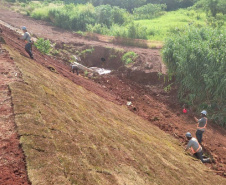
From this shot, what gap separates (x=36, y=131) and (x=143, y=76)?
452 inches

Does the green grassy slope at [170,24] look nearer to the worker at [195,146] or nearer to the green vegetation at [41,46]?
the green vegetation at [41,46]

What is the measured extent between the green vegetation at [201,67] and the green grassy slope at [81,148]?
4649 mm

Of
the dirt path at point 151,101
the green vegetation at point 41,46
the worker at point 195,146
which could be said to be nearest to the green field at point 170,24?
the dirt path at point 151,101

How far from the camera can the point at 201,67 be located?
11438mm

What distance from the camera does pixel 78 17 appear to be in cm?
2270

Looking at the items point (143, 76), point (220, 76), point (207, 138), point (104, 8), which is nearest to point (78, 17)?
point (104, 8)

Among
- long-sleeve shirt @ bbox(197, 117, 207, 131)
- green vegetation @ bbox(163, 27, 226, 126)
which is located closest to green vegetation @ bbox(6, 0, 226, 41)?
green vegetation @ bbox(163, 27, 226, 126)

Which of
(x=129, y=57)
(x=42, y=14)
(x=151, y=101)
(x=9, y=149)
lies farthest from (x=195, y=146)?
(x=42, y=14)

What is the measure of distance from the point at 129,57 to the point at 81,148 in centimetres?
1284

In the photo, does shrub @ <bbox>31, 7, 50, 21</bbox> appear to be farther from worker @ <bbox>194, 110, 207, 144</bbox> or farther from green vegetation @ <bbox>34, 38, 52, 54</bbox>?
worker @ <bbox>194, 110, 207, 144</bbox>

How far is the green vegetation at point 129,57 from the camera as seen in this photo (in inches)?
645

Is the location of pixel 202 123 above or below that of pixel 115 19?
below

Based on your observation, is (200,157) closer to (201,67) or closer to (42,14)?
(201,67)

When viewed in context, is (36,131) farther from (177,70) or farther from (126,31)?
(126,31)
